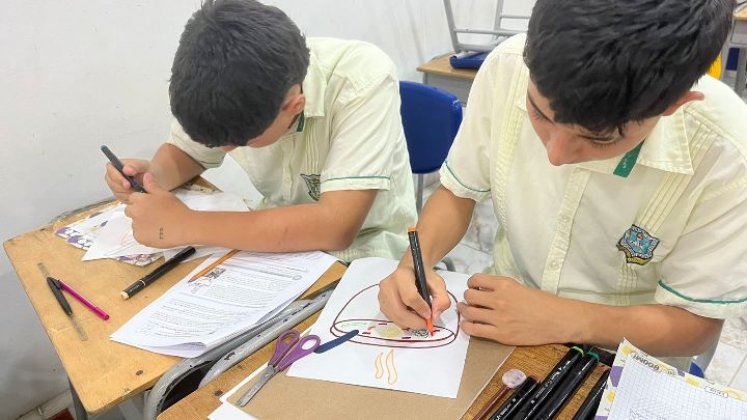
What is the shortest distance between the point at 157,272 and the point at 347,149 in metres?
0.46

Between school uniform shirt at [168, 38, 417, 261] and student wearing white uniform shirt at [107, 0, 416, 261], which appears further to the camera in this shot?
school uniform shirt at [168, 38, 417, 261]

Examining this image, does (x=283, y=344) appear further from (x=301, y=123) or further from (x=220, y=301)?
(x=301, y=123)

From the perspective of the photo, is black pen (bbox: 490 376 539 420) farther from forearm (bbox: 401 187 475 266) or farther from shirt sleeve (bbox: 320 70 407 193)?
shirt sleeve (bbox: 320 70 407 193)

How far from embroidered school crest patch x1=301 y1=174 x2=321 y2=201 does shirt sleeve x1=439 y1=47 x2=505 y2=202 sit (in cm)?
37

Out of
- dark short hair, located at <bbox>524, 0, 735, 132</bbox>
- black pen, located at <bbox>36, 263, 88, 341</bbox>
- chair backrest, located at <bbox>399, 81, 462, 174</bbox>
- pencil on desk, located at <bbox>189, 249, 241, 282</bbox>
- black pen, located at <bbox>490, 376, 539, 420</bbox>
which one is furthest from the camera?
chair backrest, located at <bbox>399, 81, 462, 174</bbox>

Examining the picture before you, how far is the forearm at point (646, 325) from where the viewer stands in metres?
0.79

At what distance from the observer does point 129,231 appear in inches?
45.7

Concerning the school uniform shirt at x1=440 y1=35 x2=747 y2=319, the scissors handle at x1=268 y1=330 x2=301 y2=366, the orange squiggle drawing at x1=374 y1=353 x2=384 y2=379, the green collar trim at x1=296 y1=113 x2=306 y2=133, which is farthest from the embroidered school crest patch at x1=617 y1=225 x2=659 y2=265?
the green collar trim at x1=296 y1=113 x2=306 y2=133

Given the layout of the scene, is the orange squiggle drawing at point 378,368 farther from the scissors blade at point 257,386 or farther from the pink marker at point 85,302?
the pink marker at point 85,302

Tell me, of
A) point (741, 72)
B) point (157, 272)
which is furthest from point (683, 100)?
point (741, 72)

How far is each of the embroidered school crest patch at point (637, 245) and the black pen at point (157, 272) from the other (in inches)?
32.4

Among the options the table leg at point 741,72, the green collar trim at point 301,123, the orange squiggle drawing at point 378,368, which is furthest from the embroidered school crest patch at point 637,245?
the table leg at point 741,72

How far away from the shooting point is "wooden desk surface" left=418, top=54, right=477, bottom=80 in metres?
2.38

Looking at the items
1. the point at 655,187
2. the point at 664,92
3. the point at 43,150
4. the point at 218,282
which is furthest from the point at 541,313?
the point at 43,150
